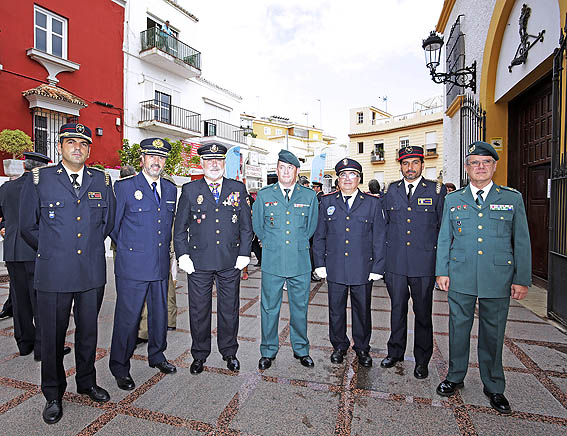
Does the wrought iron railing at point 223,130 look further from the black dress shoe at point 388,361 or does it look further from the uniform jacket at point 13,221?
the black dress shoe at point 388,361

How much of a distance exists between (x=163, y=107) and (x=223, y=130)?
388cm

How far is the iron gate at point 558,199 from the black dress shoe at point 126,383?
4719mm

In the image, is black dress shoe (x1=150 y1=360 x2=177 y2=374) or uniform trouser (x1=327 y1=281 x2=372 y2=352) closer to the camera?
black dress shoe (x1=150 y1=360 x2=177 y2=374)

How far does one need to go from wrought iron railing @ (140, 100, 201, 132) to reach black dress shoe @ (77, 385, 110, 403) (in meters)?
13.2

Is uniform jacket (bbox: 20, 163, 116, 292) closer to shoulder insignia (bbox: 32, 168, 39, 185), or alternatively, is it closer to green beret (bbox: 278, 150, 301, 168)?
A: shoulder insignia (bbox: 32, 168, 39, 185)

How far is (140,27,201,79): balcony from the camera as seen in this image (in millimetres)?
14242

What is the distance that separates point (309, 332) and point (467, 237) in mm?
2113

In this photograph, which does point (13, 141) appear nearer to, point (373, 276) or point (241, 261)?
point (241, 261)

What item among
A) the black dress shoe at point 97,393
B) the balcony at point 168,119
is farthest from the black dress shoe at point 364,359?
the balcony at point 168,119

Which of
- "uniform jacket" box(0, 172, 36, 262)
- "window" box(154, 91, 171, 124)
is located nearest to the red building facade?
"window" box(154, 91, 171, 124)

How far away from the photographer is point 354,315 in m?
3.41

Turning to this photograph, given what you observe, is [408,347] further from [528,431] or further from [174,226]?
[174,226]

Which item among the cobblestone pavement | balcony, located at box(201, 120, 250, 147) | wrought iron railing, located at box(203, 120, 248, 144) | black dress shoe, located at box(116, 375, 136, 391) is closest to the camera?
the cobblestone pavement

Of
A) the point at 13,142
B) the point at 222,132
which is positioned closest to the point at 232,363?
the point at 13,142
